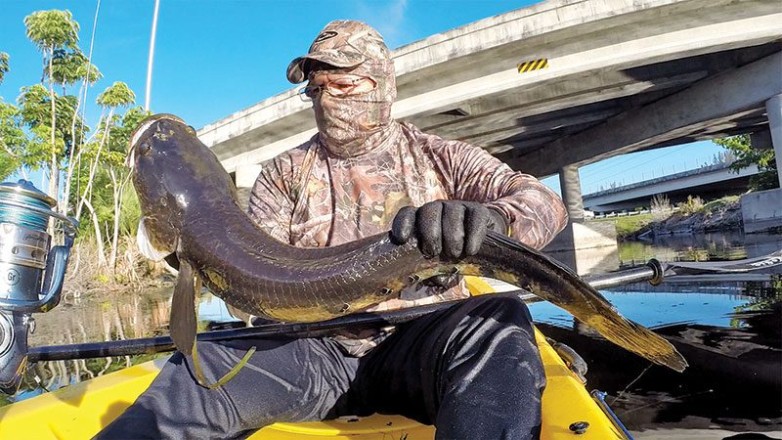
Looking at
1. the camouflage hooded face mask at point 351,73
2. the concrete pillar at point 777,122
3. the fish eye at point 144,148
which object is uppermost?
the concrete pillar at point 777,122

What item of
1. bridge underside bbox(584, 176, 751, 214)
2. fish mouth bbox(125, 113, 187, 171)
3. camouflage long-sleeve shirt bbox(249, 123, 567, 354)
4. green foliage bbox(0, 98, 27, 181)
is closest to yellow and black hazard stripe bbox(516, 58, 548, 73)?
camouflage long-sleeve shirt bbox(249, 123, 567, 354)

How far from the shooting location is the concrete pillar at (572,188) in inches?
955

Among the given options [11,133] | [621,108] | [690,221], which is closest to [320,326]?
[621,108]

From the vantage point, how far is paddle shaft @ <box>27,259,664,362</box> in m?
2.37

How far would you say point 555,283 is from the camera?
1780 millimetres

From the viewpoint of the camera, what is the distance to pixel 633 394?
4.03 meters

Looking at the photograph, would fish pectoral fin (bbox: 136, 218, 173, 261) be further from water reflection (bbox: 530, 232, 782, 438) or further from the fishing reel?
water reflection (bbox: 530, 232, 782, 438)

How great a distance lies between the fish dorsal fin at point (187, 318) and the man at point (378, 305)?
0.20 feet

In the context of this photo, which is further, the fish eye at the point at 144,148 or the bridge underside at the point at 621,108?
the bridge underside at the point at 621,108

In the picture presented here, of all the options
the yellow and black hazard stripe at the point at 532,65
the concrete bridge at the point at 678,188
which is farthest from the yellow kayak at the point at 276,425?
the concrete bridge at the point at 678,188

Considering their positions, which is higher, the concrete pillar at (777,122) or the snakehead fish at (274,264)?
the concrete pillar at (777,122)

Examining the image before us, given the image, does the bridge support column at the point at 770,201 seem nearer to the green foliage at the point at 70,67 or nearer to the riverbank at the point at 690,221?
the riverbank at the point at 690,221

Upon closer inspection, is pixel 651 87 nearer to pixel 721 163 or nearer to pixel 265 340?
pixel 265 340

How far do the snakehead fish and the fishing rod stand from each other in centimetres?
46
